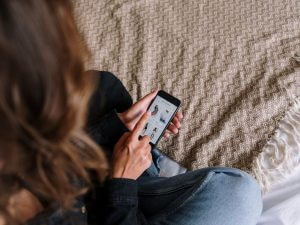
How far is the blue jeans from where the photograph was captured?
72 cm

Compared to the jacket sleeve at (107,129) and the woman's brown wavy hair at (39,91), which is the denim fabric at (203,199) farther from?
the woman's brown wavy hair at (39,91)

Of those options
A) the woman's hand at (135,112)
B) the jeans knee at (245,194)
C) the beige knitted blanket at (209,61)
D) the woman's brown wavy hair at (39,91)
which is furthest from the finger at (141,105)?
the woman's brown wavy hair at (39,91)

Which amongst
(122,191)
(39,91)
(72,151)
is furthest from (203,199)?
(39,91)

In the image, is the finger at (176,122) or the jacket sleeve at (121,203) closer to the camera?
the jacket sleeve at (121,203)

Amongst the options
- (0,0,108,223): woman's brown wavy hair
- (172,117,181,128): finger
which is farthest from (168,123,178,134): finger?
(0,0,108,223): woman's brown wavy hair

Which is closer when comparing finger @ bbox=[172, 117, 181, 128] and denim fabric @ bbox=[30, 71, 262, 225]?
denim fabric @ bbox=[30, 71, 262, 225]

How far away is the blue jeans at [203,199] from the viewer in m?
0.72

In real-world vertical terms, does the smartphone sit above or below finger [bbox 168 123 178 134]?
above

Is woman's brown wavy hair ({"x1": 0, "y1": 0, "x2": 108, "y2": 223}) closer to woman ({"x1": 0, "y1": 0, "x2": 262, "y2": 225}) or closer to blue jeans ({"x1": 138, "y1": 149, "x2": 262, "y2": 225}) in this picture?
woman ({"x1": 0, "y1": 0, "x2": 262, "y2": 225})

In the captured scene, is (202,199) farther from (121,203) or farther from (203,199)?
(121,203)

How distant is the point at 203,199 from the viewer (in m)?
0.73

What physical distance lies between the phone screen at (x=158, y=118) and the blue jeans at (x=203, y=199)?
0.10 m

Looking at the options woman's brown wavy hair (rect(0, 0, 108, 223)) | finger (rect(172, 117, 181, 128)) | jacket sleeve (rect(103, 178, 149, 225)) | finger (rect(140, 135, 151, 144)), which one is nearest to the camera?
woman's brown wavy hair (rect(0, 0, 108, 223))

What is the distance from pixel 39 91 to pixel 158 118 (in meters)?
0.47
